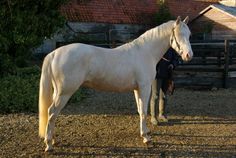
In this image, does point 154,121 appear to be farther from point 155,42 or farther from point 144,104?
point 155,42

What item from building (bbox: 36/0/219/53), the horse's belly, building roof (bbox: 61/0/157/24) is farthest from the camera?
building roof (bbox: 61/0/157/24)

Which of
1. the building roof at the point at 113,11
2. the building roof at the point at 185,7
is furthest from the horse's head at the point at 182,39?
the building roof at the point at 185,7

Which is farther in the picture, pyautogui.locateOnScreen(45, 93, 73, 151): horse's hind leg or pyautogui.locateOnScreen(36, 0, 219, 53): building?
pyautogui.locateOnScreen(36, 0, 219, 53): building

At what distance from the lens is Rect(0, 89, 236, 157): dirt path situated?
5.71m

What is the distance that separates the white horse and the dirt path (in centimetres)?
36

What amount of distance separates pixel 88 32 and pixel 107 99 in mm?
13313

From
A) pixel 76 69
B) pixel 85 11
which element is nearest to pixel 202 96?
pixel 76 69

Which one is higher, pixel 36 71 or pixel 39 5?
pixel 39 5

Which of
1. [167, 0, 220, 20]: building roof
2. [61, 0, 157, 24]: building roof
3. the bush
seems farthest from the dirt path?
[167, 0, 220, 20]: building roof

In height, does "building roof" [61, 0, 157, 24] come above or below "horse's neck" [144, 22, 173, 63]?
below

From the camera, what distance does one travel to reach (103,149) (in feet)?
19.0

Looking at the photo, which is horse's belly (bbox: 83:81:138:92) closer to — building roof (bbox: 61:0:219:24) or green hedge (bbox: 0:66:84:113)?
green hedge (bbox: 0:66:84:113)

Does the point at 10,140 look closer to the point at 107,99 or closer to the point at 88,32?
the point at 107,99

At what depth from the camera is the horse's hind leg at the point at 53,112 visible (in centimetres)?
547
